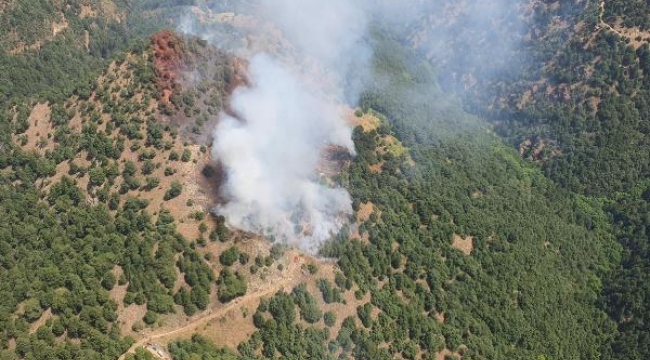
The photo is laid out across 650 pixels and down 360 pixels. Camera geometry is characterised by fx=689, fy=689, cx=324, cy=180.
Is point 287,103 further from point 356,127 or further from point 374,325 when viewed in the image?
point 374,325

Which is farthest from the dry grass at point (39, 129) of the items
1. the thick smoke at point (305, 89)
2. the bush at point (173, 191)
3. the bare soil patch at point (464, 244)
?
the bare soil patch at point (464, 244)

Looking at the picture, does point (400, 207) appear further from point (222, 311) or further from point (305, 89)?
point (222, 311)

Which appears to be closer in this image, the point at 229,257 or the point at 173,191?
the point at 229,257

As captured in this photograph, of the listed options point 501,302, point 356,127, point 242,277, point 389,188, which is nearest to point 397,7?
point 356,127

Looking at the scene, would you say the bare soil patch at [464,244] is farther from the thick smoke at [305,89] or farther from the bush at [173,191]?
the bush at [173,191]

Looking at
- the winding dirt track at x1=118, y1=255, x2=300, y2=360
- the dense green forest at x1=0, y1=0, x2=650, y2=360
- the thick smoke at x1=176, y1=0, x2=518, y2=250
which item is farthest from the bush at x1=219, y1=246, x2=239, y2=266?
the winding dirt track at x1=118, y1=255, x2=300, y2=360

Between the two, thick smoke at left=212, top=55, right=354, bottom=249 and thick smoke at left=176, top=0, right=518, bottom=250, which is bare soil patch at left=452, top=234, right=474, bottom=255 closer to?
thick smoke at left=176, top=0, right=518, bottom=250

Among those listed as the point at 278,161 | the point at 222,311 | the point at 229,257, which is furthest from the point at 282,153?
the point at 222,311
